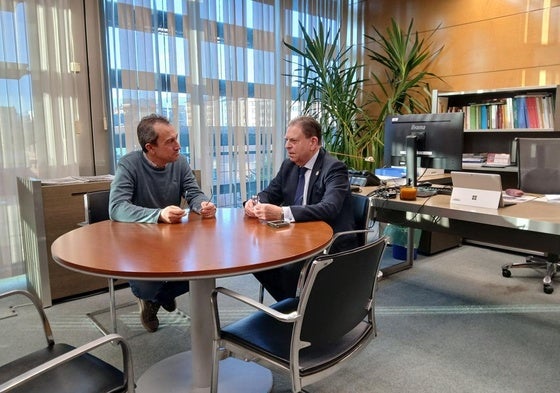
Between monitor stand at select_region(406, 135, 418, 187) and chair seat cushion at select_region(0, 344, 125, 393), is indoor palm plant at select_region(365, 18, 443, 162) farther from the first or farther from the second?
chair seat cushion at select_region(0, 344, 125, 393)

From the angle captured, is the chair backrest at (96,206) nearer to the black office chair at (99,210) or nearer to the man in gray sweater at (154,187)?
the black office chair at (99,210)

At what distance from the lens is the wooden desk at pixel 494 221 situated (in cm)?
184

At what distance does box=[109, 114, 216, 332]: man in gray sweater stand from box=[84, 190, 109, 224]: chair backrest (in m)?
0.24

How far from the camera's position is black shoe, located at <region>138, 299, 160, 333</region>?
2.36 meters

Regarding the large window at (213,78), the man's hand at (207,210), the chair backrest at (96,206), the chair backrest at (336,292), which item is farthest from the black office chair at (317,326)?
the large window at (213,78)

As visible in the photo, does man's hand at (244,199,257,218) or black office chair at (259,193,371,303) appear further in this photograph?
black office chair at (259,193,371,303)

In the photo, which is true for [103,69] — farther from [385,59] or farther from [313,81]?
[385,59]

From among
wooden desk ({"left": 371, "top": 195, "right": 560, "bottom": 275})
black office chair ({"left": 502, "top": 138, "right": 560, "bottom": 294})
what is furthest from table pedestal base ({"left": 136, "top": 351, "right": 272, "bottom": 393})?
black office chair ({"left": 502, "top": 138, "right": 560, "bottom": 294})

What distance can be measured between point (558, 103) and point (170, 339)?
11.7 feet

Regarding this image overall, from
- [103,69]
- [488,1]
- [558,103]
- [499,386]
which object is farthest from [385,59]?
[499,386]

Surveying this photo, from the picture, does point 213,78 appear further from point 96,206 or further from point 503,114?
point 503,114

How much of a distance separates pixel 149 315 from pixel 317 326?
4.76 feet

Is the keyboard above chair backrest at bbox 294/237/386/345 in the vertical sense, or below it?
above

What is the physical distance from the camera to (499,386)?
1.91 metres
